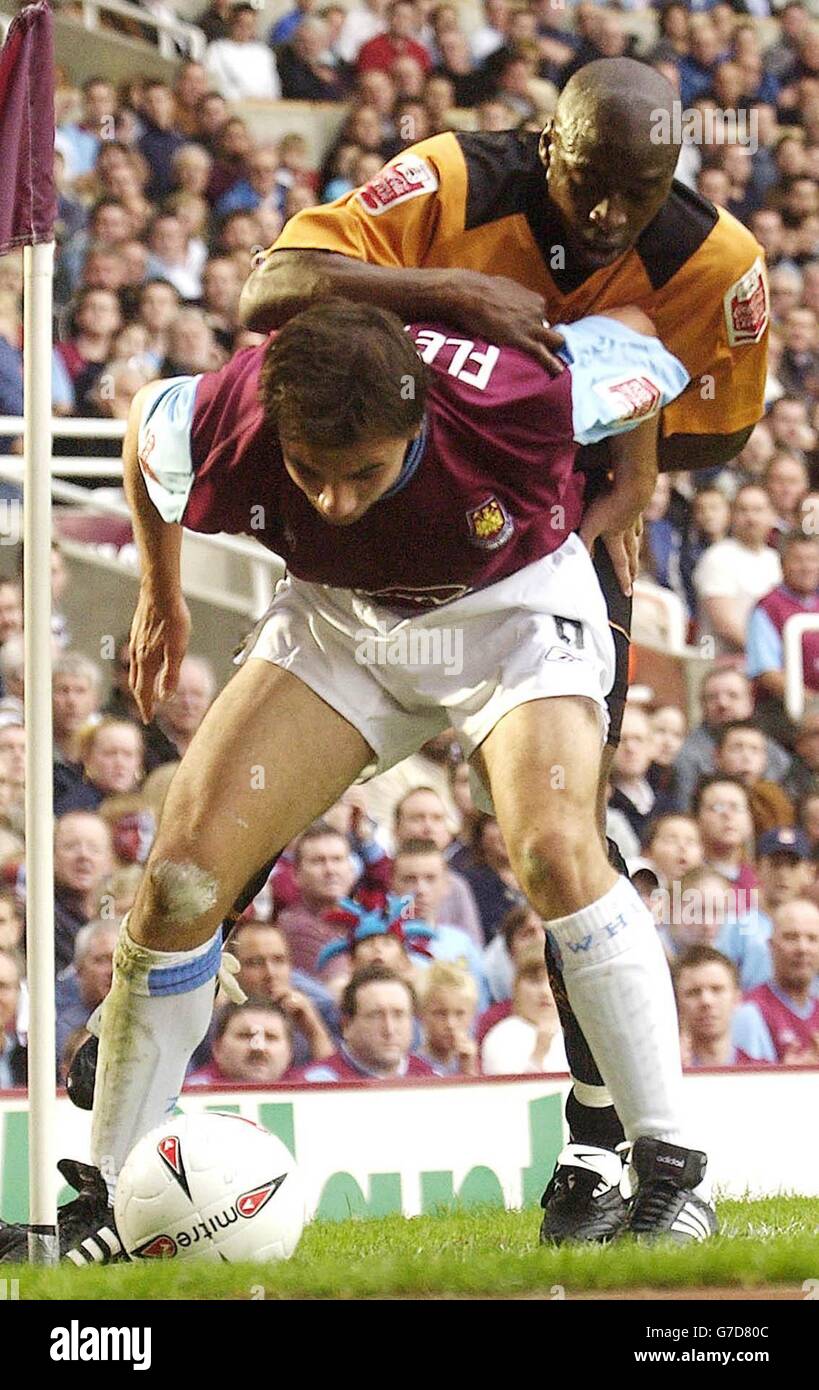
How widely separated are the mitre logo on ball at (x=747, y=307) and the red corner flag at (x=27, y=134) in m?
1.36

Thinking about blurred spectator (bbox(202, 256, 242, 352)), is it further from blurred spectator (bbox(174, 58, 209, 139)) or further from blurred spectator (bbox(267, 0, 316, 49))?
blurred spectator (bbox(267, 0, 316, 49))

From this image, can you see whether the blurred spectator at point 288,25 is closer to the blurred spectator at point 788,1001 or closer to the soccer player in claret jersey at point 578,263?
the blurred spectator at point 788,1001

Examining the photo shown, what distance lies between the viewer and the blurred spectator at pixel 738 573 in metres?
7.78

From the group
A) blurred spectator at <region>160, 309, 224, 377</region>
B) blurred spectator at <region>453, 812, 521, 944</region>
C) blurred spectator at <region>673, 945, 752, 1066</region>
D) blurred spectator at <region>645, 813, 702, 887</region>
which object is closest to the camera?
blurred spectator at <region>673, 945, 752, 1066</region>

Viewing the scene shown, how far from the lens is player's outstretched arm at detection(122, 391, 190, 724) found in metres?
4.02

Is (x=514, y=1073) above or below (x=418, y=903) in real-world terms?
below

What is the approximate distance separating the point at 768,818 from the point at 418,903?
1398 mm

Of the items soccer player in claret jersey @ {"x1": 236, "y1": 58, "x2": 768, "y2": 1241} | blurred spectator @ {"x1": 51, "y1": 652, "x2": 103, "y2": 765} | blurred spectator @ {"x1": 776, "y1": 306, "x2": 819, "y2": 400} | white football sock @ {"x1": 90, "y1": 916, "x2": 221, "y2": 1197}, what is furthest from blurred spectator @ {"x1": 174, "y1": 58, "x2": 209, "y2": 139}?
white football sock @ {"x1": 90, "y1": 916, "x2": 221, "y2": 1197}

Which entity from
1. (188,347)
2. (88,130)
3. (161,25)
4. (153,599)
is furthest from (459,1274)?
(161,25)

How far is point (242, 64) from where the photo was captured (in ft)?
29.5

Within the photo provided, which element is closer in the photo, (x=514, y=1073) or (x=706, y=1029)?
(x=514, y=1073)
